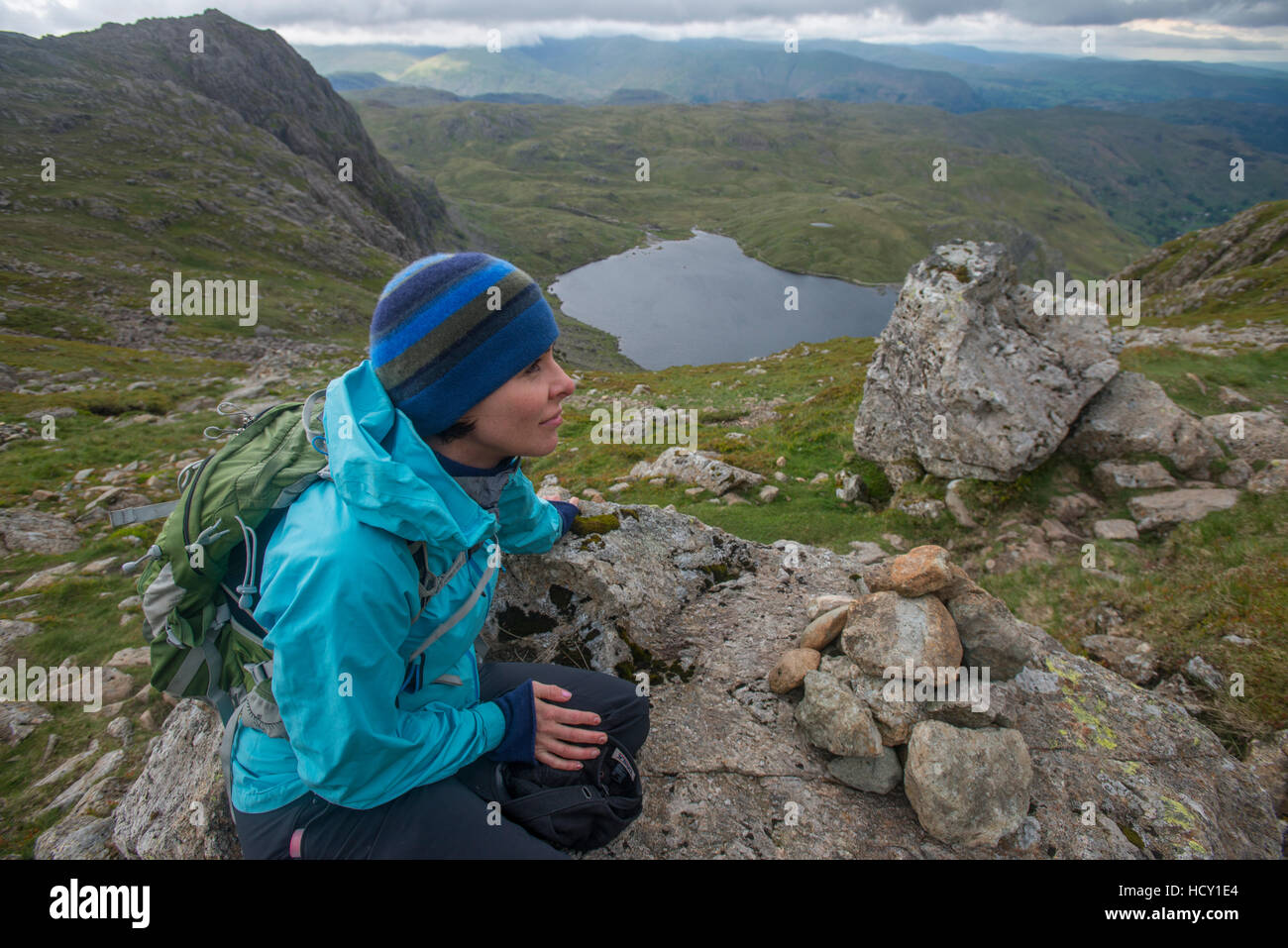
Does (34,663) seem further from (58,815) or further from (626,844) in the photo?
(626,844)

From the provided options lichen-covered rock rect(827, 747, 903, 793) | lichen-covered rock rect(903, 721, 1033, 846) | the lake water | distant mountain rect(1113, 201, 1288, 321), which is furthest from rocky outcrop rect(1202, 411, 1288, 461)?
the lake water

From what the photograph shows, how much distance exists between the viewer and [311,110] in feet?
355

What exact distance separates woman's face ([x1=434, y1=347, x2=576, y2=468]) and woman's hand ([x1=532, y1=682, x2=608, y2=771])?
5.05 ft

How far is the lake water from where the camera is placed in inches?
4316

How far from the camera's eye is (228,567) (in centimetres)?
→ 303

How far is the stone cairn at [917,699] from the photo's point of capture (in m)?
4.46

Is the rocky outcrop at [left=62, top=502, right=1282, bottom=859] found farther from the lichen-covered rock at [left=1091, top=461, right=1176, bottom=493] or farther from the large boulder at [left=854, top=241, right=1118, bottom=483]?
the lichen-covered rock at [left=1091, top=461, right=1176, bottom=493]

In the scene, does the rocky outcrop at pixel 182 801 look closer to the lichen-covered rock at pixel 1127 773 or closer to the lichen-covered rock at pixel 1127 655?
the lichen-covered rock at pixel 1127 773

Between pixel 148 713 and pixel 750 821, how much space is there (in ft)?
24.4

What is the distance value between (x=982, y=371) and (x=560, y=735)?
12.7 meters

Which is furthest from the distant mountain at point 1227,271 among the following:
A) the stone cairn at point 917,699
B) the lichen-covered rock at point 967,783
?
the lichen-covered rock at point 967,783

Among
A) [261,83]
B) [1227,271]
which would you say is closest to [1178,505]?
A: [1227,271]

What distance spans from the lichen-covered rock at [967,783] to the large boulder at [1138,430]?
10.8m
